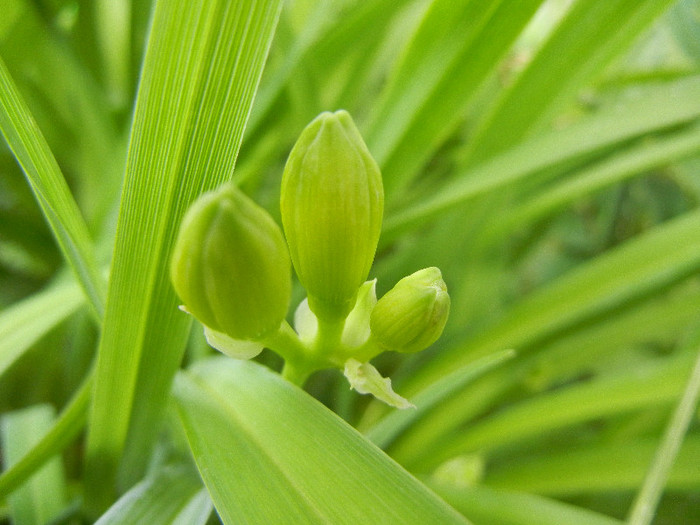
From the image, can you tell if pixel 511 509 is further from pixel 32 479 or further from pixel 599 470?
pixel 32 479

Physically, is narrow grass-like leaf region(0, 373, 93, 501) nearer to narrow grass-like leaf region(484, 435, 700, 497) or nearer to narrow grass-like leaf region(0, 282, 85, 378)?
narrow grass-like leaf region(0, 282, 85, 378)

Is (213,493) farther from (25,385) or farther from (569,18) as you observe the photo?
(25,385)

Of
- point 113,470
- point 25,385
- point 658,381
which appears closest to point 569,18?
point 658,381

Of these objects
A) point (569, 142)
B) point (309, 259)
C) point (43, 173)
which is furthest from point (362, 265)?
point (569, 142)

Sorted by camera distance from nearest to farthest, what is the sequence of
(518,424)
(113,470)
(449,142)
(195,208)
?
(195,208)
(113,470)
(518,424)
(449,142)

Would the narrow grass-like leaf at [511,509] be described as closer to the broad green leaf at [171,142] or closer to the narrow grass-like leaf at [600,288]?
the narrow grass-like leaf at [600,288]

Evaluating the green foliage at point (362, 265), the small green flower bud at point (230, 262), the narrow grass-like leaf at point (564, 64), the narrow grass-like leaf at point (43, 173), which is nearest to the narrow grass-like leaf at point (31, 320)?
the green foliage at point (362, 265)
